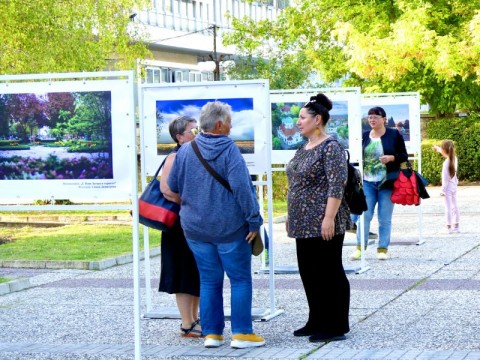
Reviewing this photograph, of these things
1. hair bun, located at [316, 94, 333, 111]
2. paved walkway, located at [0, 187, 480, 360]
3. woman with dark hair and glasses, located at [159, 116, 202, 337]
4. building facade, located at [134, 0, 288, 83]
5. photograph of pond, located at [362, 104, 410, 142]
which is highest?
building facade, located at [134, 0, 288, 83]

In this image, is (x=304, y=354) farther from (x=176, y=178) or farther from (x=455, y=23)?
(x=455, y=23)

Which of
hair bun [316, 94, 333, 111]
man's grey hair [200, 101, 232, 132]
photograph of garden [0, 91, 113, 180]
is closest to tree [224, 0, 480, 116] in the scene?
hair bun [316, 94, 333, 111]

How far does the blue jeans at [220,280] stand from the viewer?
8961 millimetres

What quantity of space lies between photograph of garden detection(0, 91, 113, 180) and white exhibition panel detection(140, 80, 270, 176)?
81.3 inches

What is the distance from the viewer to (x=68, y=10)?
31297mm

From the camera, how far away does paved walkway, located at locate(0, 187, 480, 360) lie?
Answer: 887 cm

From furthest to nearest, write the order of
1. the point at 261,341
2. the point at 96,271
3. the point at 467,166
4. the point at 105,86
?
the point at 467,166
the point at 96,271
the point at 261,341
the point at 105,86

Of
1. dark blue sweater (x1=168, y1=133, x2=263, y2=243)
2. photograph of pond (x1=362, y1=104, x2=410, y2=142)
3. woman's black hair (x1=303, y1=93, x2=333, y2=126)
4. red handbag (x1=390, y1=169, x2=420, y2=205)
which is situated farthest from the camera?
photograph of pond (x1=362, y1=104, x2=410, y2=142)

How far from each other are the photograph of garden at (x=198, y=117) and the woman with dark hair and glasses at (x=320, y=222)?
1.03m

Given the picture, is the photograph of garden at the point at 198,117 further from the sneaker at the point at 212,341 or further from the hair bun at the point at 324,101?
the sneaker at the point at 212,341

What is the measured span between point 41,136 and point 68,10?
23167mm

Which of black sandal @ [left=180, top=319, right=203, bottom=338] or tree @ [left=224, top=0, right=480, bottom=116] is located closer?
black sandal @ [left=180, top=319, right=203, bottom=338]

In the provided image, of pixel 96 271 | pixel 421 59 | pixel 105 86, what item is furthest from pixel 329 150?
pixel 421 59

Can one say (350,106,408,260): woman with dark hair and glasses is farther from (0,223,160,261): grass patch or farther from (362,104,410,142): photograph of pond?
(362,104,410,142): photograph of pond
